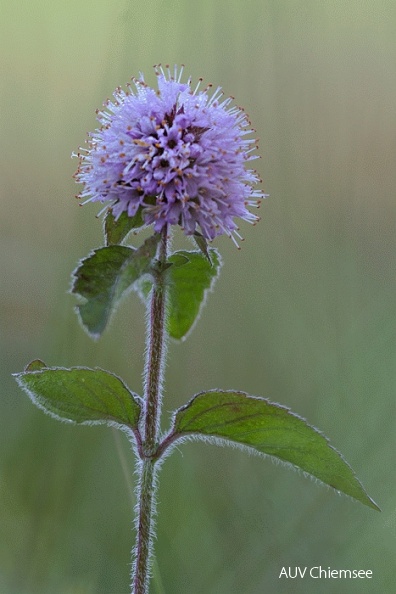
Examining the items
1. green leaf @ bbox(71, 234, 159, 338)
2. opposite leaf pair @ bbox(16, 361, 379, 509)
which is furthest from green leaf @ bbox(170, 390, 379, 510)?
green leaf @ bbox(71, 234, 159, 338)

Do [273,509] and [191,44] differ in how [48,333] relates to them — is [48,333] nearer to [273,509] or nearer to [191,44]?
[273,509]

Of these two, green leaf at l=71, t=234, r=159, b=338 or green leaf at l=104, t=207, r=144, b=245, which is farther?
green leaf at l=104, t=207, r=144, b=245

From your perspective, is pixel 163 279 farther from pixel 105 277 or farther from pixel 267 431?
pixel 267 431

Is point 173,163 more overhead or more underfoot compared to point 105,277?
more overhead

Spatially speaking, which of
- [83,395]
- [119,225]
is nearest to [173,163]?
[119,225]

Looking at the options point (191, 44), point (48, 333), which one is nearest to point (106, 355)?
point (48, 333)

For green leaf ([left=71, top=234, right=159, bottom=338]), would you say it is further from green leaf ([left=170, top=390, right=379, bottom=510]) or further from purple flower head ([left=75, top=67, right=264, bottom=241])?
green leaf ([left=170, top=390, right=379, bottom=510])
